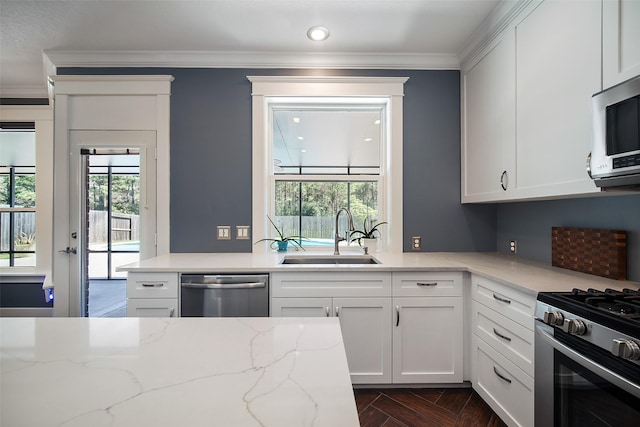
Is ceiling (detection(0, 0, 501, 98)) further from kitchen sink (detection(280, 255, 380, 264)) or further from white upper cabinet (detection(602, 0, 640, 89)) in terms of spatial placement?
kitchen sink (detection(280, 255, 380, 264))

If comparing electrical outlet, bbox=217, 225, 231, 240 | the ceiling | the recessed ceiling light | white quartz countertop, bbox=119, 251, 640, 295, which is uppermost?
the ceiling

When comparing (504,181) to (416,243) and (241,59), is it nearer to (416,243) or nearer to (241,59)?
(416,243)

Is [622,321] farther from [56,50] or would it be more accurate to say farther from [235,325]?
[56,50]

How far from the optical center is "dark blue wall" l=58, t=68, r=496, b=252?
2510 mm

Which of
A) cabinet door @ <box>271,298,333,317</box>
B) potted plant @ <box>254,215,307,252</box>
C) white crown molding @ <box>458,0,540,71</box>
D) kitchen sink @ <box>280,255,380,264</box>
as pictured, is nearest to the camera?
white crown molding @ <box>458,0,540,71</box>

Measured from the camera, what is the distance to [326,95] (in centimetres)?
250

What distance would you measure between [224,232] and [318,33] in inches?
68.5

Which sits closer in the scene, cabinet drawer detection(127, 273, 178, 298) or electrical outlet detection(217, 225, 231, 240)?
cabinet drawer detection(127, 273, 178, 298)

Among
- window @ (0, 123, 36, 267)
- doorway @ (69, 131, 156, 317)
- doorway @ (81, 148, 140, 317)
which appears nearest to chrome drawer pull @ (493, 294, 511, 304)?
doorway @ (69, 131, 156, 317)

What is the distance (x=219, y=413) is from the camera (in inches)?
19.0

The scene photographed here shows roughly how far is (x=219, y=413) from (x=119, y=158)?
2.66m

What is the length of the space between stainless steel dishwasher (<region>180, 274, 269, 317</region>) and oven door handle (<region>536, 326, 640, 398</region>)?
1465 millimetres

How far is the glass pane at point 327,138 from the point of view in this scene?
2721 mm

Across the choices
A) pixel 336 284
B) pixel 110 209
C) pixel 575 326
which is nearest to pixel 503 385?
pixel 575 326
